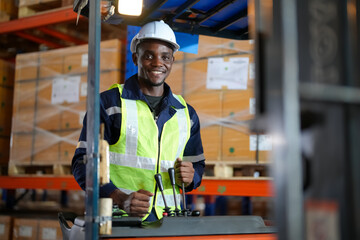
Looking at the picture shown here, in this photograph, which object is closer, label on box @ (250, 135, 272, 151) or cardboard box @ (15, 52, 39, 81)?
label on box @ (250, 135, 272, 151)

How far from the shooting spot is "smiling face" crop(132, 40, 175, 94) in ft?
8.68

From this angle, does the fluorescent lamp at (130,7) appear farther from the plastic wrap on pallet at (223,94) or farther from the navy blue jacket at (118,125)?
the plastic wrap on pallet at (223,94)

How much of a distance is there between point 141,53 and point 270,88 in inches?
72.8

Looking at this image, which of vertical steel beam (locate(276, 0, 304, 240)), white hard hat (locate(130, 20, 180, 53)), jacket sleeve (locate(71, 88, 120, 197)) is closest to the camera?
vertical steel beam (locate(276, 0, 304, 240))

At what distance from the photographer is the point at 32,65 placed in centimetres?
525

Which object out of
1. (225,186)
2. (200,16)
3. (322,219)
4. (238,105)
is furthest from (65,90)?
(322,219)

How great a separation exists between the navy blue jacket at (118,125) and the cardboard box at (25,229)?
9.03 feet

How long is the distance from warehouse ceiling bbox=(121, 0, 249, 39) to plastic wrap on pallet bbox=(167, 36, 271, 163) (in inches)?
40.0

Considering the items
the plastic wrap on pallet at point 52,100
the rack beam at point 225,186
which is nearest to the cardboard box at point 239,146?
the rack beam at point 225,186

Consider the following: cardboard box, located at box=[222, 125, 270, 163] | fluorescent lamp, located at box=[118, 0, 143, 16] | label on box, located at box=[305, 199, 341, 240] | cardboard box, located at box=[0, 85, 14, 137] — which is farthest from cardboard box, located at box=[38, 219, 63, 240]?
label on box, located at box=[305, 199, 341, 240]

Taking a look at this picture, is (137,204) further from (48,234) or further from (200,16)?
(48,234)

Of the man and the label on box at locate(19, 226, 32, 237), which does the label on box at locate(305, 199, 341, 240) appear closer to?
the man

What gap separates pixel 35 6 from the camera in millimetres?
5551

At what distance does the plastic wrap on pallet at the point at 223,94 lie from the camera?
398 cm
